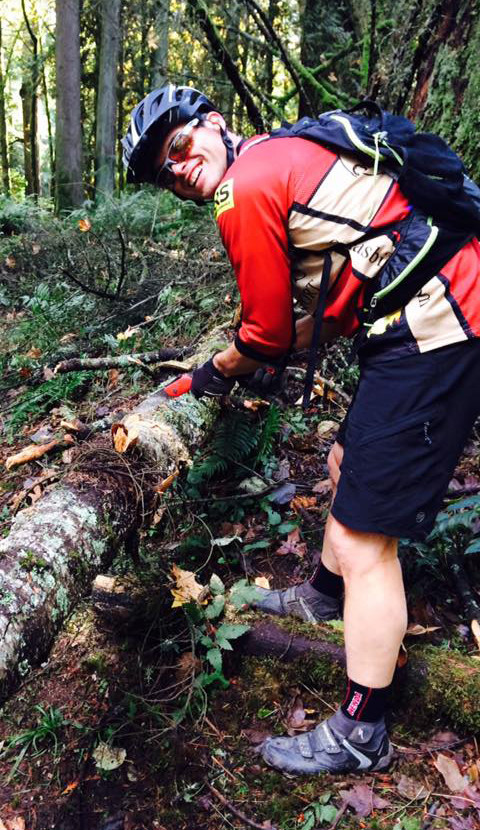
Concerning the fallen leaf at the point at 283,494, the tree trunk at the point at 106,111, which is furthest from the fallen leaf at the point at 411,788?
the tree trunk at the point at 106,111

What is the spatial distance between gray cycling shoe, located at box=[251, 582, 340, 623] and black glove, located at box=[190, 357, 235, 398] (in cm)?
103

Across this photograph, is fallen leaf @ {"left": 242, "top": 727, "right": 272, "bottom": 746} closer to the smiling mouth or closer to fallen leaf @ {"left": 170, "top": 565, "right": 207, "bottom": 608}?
fallen leaf @ {"left": 170, "top": 565, "right": 207, "bottom": 608}

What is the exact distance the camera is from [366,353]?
1970mm

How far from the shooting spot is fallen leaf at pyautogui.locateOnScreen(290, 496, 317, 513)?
128 inches

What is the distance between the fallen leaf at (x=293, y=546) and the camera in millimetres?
3070

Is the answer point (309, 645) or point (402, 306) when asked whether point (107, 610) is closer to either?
point (309, 645)

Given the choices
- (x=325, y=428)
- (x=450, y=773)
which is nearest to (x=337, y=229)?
(x=450, y=773)

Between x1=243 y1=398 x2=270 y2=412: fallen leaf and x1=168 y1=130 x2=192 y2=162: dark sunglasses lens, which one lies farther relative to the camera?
x1=243 y1=398 x2=270 y2=412: fallen leaf

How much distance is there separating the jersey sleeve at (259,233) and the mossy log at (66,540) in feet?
3.29

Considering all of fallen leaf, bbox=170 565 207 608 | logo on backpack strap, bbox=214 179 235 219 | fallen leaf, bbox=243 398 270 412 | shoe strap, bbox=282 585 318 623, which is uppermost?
logo on backpack strap, bbox=214 179 235 219

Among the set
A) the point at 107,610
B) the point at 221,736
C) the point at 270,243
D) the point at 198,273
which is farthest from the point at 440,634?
the point at 198,273

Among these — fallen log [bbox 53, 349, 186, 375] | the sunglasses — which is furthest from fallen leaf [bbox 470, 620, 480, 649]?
fallen log [bbox 53, 349, 186, 375]

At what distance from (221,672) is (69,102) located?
11630mm

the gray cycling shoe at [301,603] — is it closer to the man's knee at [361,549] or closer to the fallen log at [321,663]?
the fallen log at [321,663]
